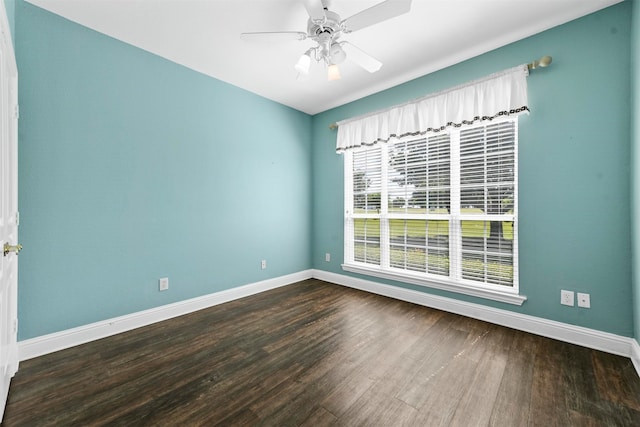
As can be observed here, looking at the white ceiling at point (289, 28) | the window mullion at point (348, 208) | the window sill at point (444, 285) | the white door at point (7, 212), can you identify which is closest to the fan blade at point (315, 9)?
the white ceiling at point (289, 28)

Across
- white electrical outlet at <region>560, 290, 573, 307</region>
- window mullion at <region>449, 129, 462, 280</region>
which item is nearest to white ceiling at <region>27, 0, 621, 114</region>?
window mullion at <region>449, 129, 462, 280</region>

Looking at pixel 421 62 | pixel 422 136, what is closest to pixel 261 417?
pixel 422 136

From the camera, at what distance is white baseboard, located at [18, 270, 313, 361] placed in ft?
6.61

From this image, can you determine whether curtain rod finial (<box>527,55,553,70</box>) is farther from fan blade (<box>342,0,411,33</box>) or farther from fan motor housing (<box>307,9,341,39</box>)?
→ fan motor housing (<box>307,9,341,39</box>)

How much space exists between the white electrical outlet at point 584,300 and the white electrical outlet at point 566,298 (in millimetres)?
51

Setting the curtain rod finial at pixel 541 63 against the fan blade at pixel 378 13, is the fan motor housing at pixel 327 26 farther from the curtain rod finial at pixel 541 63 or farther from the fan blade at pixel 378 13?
the curtain rod finial at pixel 541 63

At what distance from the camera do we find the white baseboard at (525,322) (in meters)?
2.01

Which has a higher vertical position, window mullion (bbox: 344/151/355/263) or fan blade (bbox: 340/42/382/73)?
fan blade (bbox: 340/42/382/73)

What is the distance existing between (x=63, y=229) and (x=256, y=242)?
189 centimetres

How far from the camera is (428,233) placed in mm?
3102

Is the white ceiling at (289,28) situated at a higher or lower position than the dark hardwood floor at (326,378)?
higher

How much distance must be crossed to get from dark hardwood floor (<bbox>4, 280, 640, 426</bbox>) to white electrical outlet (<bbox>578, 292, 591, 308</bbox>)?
343mm

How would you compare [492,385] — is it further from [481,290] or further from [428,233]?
[428,233]

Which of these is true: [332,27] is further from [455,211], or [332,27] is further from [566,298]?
[566,298]
